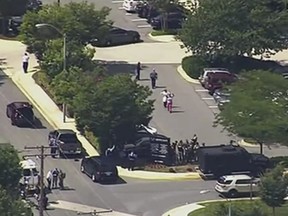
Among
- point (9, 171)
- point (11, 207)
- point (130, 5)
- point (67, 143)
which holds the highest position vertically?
point (11, 207)

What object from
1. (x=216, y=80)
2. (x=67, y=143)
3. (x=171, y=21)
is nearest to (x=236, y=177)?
(x=67, y=143)

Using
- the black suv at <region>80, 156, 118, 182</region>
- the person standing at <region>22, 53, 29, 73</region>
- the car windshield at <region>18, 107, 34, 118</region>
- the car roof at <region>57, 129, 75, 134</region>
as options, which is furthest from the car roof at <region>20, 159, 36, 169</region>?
the person standing at <region>22, 53, 29, 73</region>

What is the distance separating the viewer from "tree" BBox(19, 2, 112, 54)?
103438 mm

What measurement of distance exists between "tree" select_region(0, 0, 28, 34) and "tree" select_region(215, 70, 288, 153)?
27.9 meters

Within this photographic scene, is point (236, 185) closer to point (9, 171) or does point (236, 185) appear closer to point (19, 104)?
point (9, 171)

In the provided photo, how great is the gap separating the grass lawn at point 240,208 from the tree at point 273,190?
2.18 ft

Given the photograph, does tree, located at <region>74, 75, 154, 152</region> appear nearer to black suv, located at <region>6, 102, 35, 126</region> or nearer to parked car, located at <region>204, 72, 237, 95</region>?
black suv, located at <region>6, 102, 35, 126</region>

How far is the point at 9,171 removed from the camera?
3071 inches

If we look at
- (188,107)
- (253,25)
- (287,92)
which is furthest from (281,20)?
(287,92)

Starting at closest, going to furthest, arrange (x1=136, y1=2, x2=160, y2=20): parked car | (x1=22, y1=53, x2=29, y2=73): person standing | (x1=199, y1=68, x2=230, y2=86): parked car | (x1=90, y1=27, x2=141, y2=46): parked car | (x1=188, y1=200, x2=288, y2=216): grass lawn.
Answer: (x1=188, y1=200, x2=288, y2=216): grass lawn
(x1=199, y1=68, x2=230, y2=86): parked car
(x1=22, y1=53, x2=29, y2=73): person standing
(x1=90, y1=27, x2=141, y2=46): parked car
(x1=136, y1=2, x2=160, y2=20): parked car

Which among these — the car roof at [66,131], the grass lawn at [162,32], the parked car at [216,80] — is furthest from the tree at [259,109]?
the grass lawn at [162,32]

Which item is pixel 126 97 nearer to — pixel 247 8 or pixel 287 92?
pixel 287 92

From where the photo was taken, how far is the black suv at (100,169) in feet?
280

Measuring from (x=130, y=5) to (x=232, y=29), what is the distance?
1821 centimetres
